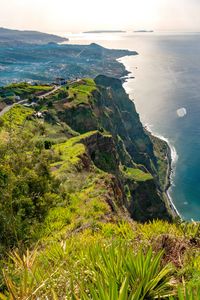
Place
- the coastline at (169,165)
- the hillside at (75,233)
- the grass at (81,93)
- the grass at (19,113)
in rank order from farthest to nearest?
1. the coastline at (169,165)
2. the grass at (81,93)
3. the grass at (19,113)
4. the hillside at (75,233)

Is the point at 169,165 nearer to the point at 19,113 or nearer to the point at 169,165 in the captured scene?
the point at 169,165

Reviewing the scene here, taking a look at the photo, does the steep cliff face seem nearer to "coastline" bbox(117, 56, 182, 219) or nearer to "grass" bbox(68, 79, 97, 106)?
"grass" bbox(68, 79, 97, 106)

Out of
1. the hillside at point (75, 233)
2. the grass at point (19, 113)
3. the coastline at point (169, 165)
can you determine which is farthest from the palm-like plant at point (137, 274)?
the coastline at point (169, 165)

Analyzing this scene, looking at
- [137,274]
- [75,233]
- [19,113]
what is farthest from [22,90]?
[137,274]

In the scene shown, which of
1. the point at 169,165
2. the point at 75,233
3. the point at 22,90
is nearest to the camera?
the point at 75,233

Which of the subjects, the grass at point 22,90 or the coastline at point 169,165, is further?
the coastline at point 169,165

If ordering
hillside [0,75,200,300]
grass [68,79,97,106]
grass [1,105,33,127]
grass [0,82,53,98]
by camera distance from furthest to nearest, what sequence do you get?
grass [0,82,53,98]
grass [68,79,97,106]
grass [1,105,33,127]
hillside [0,75,200,300]

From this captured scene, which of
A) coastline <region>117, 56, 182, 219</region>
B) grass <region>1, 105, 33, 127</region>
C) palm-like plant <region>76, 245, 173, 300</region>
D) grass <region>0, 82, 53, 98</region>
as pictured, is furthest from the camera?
coastline <region>117, 56, 182, 219</region>

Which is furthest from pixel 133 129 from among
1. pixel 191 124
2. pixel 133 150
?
pixel 191 124

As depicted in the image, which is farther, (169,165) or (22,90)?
(169,165)

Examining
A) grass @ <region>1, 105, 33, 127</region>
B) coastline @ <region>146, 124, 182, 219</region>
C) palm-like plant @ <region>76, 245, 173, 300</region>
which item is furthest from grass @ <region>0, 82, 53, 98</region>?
palm-like plant @ <region>76, 245, 173, 300</region>

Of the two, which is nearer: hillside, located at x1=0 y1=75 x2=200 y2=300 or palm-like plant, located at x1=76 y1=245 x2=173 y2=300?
palm-like plant, located at x1=76 y1=245 x2=173 y2=300

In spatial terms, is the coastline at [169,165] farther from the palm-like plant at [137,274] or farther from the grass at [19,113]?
the palm-like plant at [137,274]

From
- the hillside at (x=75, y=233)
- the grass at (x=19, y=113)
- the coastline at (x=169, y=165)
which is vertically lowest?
the coastline at (x=169, y=165)
